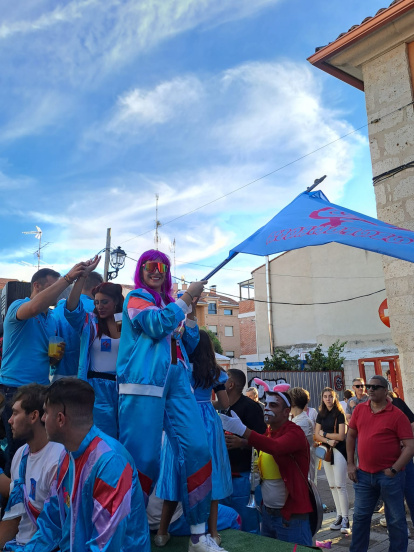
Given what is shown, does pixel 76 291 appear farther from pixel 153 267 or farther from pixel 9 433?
pixel 9 433

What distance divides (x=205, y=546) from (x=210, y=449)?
79 cm

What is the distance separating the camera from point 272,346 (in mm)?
29781

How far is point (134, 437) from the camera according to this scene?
2.75 metres

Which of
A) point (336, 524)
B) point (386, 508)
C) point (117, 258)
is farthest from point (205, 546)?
point (117, 258)

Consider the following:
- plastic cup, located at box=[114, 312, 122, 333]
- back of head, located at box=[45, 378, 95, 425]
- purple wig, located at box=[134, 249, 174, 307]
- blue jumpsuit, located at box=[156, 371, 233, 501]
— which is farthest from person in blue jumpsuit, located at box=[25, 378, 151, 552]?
plastic cup, located at box=[114, 312, 122, 333]

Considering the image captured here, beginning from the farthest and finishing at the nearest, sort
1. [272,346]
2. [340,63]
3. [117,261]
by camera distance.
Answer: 1. [272,346]
2. [117,261]
3. [340,63]

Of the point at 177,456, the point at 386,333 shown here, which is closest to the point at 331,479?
the point at 177,456

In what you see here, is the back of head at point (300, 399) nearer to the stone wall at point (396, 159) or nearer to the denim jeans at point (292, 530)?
the stone wall at point (396, 159)

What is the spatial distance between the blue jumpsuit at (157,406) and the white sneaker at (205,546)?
4.0 inches

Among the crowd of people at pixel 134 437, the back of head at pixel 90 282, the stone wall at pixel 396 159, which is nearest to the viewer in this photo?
the crowd of people at pixel 134 437

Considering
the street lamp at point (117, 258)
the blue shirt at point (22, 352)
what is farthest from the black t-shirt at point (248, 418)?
the street lamp at point (117, 258)

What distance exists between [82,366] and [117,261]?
46.4 feet

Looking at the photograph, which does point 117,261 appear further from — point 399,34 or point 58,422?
point 58,422

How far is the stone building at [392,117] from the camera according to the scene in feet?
23.3
